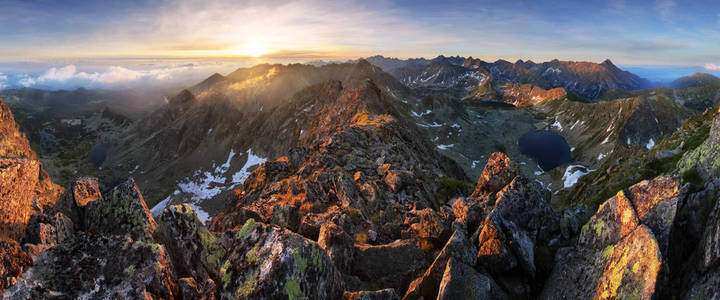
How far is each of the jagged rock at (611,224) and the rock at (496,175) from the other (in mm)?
16612

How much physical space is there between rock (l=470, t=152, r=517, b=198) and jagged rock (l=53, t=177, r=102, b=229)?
3057 cm

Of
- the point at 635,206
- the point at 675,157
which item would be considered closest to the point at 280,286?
the point at 635,206

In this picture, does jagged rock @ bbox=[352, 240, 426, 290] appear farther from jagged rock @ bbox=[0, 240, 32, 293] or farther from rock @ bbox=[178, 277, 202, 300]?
jagged rock @ bbox=[0, 240, 32, 293]

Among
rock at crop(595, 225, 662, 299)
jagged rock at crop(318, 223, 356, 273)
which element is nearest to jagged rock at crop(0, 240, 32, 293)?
jagged rock at crop(318, 223, 356, 273)

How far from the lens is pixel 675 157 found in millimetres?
41812

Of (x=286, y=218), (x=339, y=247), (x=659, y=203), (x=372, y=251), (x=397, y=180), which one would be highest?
(x=659, y=203)

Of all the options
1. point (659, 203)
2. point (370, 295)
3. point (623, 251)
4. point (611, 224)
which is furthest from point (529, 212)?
point (370, 295)

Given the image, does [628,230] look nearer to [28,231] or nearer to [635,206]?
[635,206]

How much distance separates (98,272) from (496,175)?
1204 inches

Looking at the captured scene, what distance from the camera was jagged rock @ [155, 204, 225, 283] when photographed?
42.1 ft

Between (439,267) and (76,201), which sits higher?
(76,201)

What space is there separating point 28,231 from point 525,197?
2571cm

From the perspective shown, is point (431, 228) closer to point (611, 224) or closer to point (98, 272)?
point (611, 224)

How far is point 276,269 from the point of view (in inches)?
371
